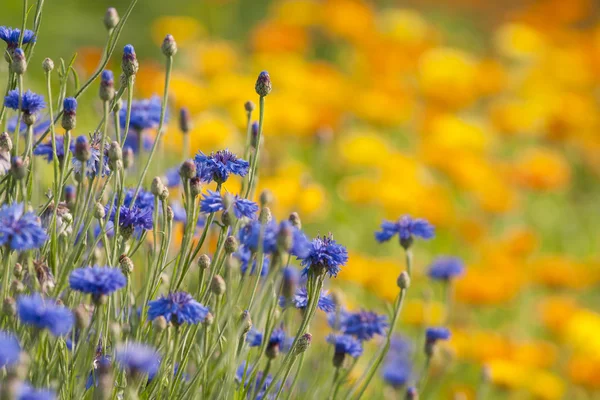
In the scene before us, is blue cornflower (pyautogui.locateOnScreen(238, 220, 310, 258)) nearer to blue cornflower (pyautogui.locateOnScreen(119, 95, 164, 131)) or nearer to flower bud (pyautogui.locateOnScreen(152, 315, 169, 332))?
flower bud (pyautogui.locateOnScreen(152, 315, 169, 332))

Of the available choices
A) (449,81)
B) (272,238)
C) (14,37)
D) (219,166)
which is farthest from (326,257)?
(449,81)

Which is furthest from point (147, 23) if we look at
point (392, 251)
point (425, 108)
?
point (392, 251)

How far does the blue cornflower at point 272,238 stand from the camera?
109cm

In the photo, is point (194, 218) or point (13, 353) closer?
point (13, 353)

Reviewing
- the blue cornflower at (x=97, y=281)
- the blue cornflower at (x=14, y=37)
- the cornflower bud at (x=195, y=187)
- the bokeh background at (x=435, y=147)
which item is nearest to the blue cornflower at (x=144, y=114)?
the bokeh background at (x=435, y=147)

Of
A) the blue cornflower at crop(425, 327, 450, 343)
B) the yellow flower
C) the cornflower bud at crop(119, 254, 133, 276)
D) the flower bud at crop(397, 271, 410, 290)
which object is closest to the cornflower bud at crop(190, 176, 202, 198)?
the cornflower bud at crop(119, 254, 133, 276)

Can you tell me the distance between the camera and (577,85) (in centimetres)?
455

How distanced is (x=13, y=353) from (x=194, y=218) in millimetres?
486

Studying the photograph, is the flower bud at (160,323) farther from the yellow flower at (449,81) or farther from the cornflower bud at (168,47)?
the yellow flower at (449,81)

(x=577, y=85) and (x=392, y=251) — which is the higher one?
(x=577, y=85)

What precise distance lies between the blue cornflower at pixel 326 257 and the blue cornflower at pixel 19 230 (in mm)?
361

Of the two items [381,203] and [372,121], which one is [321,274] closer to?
[381,203]

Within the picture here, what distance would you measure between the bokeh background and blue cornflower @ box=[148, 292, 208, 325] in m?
0.83

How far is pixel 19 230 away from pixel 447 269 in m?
1.16
